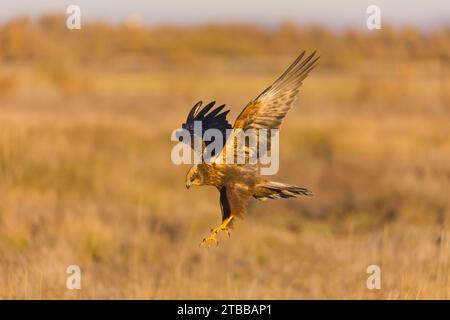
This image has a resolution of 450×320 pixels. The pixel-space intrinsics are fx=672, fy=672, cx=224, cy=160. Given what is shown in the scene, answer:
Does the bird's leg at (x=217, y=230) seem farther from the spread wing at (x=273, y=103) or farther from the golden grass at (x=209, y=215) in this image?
the golden grass at (x=209, y=215)

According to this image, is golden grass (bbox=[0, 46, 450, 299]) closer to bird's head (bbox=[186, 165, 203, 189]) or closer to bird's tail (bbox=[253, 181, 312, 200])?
bird's tail (bbox=[253, 181, 312, 200])

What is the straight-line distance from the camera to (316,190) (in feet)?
41.8

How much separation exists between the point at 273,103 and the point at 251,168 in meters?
0.29

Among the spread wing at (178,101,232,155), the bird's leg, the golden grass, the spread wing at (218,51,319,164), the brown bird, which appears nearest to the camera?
the bird's leg

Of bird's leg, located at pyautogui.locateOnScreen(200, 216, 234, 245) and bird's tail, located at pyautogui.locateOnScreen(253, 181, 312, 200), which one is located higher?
bird's tail, located at pyautogui.locateOnScreen(253, 181, 312, 200)

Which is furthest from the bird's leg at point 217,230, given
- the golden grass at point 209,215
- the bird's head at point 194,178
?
the golden grass at point 209,215

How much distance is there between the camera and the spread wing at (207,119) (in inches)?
96.8

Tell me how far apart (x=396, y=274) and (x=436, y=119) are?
51.3 feet

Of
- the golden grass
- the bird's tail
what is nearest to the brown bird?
the bird's tail

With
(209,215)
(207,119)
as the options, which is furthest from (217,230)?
(209,215)

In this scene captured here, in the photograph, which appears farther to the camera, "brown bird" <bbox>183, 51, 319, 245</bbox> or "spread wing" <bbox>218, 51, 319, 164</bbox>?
"spread wing" <bbox>218, 51, 319, 164</bbox>

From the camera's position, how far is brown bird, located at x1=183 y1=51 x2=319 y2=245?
81.8 inches
